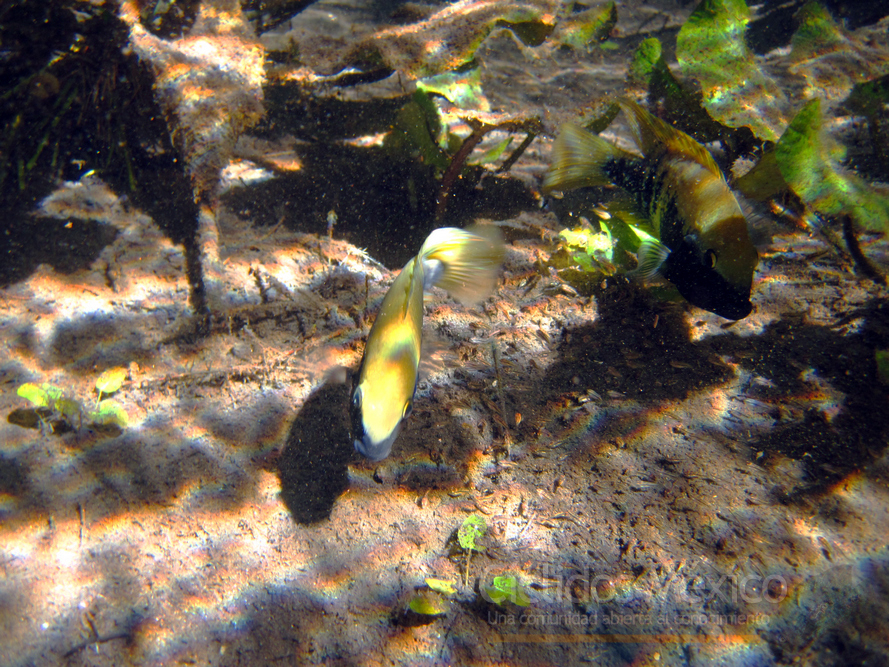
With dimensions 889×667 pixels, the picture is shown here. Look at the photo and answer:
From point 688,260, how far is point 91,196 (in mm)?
5145

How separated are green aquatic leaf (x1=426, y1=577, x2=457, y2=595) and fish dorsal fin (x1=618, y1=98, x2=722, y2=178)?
9.39ft

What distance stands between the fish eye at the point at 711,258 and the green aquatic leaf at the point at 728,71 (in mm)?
1625

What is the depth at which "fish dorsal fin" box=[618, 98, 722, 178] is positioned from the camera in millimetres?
2404

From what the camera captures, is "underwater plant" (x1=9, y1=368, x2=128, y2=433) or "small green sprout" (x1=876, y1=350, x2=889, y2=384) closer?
"small green sprout" (x1=876, y1=350, x2=889, y2=384)

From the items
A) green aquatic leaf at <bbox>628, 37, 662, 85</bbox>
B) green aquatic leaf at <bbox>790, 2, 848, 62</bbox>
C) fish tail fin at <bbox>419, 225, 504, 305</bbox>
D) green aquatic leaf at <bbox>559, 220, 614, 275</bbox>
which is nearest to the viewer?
fish tail fin at <bbox>419, 225, 504, 305</bbox>

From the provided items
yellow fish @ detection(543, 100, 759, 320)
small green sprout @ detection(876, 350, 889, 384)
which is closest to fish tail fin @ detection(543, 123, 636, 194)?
yellow fish @ detection(543, 100, 759, 320)

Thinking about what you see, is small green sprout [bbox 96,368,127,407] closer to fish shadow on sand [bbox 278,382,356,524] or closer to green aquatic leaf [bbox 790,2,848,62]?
fish shadow on sand [bbox 278,382,356,524]

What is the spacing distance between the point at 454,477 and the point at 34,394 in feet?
9.26

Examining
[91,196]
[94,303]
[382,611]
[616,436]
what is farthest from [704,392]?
[91,196]

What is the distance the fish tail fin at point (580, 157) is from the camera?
8.95 ft

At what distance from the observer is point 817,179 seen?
2.54m

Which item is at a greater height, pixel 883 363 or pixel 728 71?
pixel 728 71

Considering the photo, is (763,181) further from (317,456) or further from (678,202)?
(317,456)

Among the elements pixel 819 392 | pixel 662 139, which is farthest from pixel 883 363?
pixel 662 139
